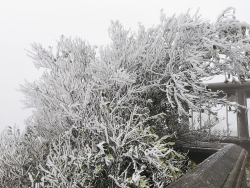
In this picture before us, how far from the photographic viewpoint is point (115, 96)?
261 cm

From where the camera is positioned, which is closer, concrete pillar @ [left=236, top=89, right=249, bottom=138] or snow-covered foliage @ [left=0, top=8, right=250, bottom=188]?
snow-covered foliage @ [left=0, top=8, right=250, bottom=188]

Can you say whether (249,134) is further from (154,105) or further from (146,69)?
(146,69)

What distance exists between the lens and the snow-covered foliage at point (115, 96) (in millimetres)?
2217

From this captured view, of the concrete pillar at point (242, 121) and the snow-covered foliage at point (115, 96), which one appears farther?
the concrete pillar at point (242, 121)

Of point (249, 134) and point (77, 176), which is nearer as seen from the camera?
point (77, 176)

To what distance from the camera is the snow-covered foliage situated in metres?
2.22

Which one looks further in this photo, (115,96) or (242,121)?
(242,121)

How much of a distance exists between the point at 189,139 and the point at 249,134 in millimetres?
3851

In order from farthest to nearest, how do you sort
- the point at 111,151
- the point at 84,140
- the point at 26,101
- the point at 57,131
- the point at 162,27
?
the point at 26,101
the point at 162,27
the point at 57,131
the point at 84,140
the point at 111,151

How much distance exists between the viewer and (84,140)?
2.40 metres

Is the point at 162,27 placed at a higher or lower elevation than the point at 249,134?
higher

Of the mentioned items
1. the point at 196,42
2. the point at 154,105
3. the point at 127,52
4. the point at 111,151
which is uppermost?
the point at 196,42

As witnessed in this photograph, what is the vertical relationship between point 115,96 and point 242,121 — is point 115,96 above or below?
above

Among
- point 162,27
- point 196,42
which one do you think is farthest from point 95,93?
point 196,42
